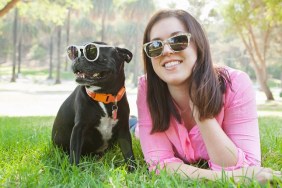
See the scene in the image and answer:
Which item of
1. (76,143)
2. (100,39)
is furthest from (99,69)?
(100,39)

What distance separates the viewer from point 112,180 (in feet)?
7.69

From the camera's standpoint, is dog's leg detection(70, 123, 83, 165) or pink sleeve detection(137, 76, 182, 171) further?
dog's leg detection(70, 123, 83, 165)

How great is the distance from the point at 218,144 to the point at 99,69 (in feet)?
4.40

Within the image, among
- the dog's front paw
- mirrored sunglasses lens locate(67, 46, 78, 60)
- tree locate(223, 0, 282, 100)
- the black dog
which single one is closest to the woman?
the dog's front paw

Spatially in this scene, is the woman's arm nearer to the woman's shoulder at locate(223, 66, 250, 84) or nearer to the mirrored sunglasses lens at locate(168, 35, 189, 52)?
the woman's shoulder at locate(223, 66, 250, 84)

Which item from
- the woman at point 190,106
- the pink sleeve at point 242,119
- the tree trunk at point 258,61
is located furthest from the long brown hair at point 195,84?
the tree trunk at point 258,61

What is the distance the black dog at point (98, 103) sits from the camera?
330 centimetres

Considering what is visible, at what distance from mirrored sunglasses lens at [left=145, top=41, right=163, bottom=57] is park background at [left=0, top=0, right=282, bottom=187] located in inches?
20.5

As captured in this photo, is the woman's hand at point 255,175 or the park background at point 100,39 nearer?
the woman's hand at point 255,175

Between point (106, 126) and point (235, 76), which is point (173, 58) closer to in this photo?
point (235, 76)

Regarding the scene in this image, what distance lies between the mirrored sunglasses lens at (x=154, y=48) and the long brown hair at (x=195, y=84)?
8.8 inches

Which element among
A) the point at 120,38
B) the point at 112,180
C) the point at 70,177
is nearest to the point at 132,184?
the point at 112,180

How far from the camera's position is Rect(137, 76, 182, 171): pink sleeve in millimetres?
2912

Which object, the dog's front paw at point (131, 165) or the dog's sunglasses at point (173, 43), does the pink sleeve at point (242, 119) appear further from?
the dog's front paw at point (131, 165)
